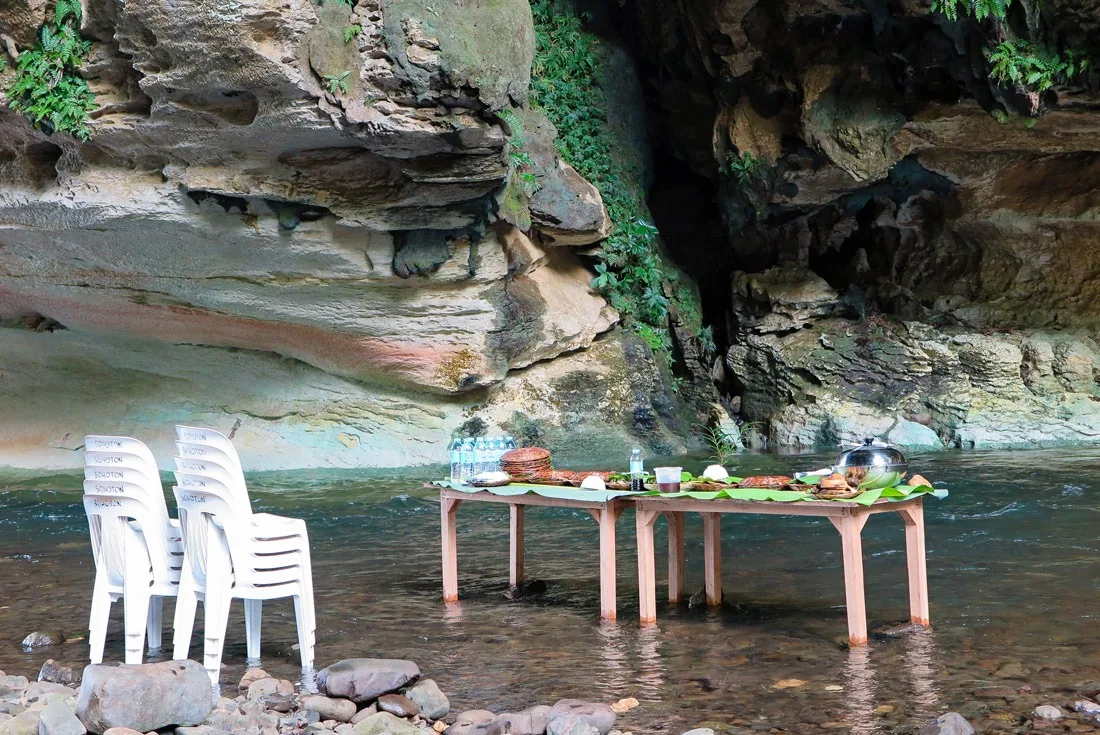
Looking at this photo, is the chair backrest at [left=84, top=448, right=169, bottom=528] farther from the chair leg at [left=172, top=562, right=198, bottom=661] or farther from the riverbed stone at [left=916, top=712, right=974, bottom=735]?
the riverbed stone at [left=916, top=712, right=974, bottom=735]

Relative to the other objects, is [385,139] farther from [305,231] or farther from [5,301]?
[5,301]

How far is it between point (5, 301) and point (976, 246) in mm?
14162

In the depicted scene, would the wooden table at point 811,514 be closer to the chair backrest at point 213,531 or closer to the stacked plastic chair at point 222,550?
the stacked plastic chair at point 222,550

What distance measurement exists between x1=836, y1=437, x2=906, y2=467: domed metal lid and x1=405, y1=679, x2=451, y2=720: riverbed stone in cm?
218

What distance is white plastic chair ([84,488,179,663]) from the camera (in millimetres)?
4477

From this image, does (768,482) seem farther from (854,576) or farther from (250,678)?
(250,678)

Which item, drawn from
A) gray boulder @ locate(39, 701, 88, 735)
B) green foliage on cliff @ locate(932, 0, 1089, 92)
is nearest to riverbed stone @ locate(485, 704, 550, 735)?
gray boulder @ locate(39, 701, 88, 735)

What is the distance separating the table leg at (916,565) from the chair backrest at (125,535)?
3.32 m

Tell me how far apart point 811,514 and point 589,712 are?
1.57m

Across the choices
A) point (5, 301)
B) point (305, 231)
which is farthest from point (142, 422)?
point (305, 231)

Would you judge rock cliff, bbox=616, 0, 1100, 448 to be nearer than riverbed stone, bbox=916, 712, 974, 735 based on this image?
No

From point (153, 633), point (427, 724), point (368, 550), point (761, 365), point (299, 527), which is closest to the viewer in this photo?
point (427, 724)

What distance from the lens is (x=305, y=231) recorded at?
11.2 metres

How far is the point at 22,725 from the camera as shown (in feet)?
11.1
